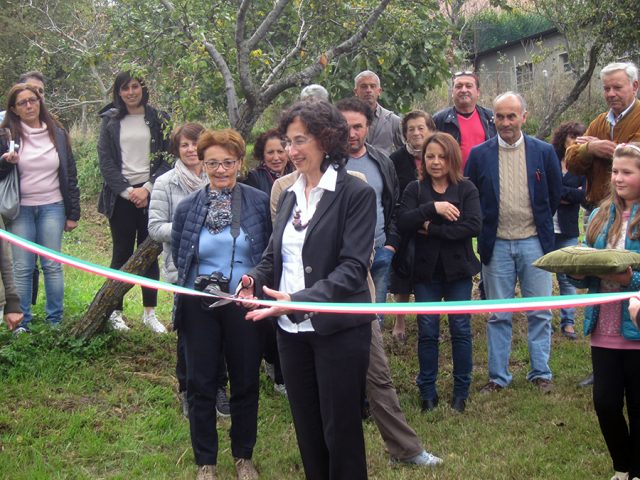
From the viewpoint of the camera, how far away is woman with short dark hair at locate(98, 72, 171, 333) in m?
7.23

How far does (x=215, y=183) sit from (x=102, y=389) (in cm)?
231

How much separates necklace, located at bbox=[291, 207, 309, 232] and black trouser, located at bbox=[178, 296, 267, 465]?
3.45 feet

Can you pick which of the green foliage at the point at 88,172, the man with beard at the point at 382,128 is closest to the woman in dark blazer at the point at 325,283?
the man with beard at the point at 382,128

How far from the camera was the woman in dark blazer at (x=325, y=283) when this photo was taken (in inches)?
151

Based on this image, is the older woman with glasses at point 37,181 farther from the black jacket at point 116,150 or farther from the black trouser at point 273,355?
the black trouser at point 273,355

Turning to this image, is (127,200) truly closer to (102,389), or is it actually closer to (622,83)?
(102,389)

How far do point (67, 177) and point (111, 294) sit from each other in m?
1.11

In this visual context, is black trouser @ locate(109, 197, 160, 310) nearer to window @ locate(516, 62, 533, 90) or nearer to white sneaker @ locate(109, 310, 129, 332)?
white sneaker @ locate(109, 310, 129, 332)

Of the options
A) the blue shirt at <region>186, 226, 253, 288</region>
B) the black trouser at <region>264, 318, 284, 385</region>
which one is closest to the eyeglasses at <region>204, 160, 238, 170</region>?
the blue shirt at <region>186, 226, 253, 288</region>

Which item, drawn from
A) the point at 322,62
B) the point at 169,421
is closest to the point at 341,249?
the point at 169,421

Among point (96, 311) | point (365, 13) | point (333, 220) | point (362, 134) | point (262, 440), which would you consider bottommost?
point (262, 440)

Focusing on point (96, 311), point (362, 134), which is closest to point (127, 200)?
point (96, 311)

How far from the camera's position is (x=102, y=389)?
21.0 ft

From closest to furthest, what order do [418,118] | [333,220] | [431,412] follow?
[333,220]
[431,412]
[418,118]
